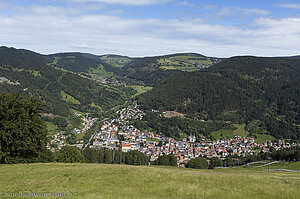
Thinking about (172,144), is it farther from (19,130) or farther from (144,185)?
(144,185)

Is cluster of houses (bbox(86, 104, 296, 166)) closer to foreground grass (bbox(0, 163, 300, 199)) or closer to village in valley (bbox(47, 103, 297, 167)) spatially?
village in valley (bbox(47, 103, 297, 167))

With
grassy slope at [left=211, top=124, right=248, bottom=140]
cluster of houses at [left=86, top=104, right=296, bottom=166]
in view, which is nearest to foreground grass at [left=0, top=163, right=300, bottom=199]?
cluster of houses at [left=86, top=104, right=296, bottom=166]

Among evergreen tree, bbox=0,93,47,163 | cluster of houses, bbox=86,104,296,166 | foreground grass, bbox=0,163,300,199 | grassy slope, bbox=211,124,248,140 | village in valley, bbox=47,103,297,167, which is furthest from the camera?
grassy slope, bbox=211,124,248,140

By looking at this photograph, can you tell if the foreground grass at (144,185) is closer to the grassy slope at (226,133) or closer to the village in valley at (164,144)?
the village in valley at (164,144)

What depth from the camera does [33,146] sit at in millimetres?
38969

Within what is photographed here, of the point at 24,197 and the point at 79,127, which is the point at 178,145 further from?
the point at 24,197

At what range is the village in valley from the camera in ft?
468

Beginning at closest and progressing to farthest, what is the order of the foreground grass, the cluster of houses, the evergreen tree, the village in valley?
the foreground grass, the evergreen tree, the village in valley, the cluster of houses

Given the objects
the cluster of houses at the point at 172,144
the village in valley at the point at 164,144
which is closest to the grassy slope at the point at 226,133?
the village in valley at the point at 164,144

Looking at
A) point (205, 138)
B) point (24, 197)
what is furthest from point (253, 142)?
point (24, 197)

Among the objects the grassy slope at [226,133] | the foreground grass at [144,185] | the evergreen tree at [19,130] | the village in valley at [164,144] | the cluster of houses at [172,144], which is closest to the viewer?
the foreground grass at [144,185]

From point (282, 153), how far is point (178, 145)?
2660 inches

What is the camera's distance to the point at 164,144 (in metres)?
161

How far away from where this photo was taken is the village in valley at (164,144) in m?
142
